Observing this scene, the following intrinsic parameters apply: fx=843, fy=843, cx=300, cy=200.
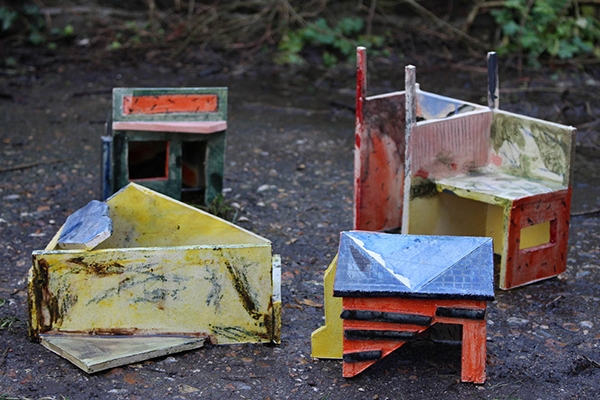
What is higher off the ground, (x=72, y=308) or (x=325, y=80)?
(x=325, y=80)

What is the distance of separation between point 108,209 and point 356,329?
1287 millimetres

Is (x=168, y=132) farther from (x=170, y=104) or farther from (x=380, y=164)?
(x=380, y=164)

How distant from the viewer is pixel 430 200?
438 centimetres

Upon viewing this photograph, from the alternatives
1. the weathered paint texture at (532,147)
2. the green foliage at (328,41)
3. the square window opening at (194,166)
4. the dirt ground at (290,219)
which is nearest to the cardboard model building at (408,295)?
the dirt ground at (290,219)

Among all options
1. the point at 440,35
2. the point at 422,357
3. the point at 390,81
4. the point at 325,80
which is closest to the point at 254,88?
the point at 325,80

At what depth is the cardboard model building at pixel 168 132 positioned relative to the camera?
4.76 meters

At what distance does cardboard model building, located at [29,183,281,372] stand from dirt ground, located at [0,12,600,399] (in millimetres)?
77

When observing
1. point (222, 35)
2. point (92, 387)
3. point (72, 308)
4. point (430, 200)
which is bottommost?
point (92, 387)

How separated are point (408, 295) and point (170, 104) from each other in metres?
2.28

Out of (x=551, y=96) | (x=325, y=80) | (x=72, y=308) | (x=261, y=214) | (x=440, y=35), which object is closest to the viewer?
(x=72, y=308)

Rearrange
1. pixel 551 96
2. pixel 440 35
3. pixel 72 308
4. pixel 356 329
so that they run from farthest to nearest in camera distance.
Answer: pixel 440 35, pixel 551 96, pixel 72 308, pixel 356 329

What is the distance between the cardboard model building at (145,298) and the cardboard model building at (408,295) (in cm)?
39

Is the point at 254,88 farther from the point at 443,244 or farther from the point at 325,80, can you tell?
the point at 443,244

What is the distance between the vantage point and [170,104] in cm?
484
